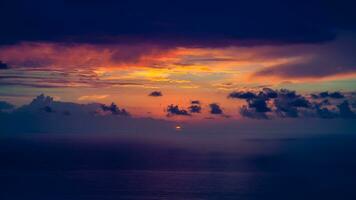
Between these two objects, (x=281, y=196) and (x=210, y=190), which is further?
(x=210, y=190)

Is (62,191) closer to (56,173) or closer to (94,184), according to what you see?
(94,184)

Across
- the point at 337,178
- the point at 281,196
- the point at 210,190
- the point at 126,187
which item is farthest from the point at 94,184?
the point at 337,178

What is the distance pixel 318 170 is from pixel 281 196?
4852cm

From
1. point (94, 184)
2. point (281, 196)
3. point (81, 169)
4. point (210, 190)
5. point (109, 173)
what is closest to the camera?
point (281, 196)

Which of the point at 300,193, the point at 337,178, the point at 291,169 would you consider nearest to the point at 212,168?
the point at 291,169

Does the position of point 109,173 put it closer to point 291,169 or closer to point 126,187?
point 126,187

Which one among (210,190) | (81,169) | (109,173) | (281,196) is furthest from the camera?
(81,169)

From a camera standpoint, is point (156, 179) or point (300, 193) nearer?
point (300, 193)

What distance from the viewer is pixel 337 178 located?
110 m

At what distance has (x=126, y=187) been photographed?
95250 mm

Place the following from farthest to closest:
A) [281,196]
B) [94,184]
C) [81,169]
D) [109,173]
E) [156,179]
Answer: [81,169]
[109,173]
[156,179]
[94,184]
[281,196]

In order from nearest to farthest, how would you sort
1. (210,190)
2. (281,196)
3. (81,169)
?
(281,196) → (210,190) → (81,169)

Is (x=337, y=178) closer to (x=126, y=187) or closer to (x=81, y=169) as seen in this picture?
(x=126, y=187)

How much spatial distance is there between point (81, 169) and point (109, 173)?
42.6 feet
